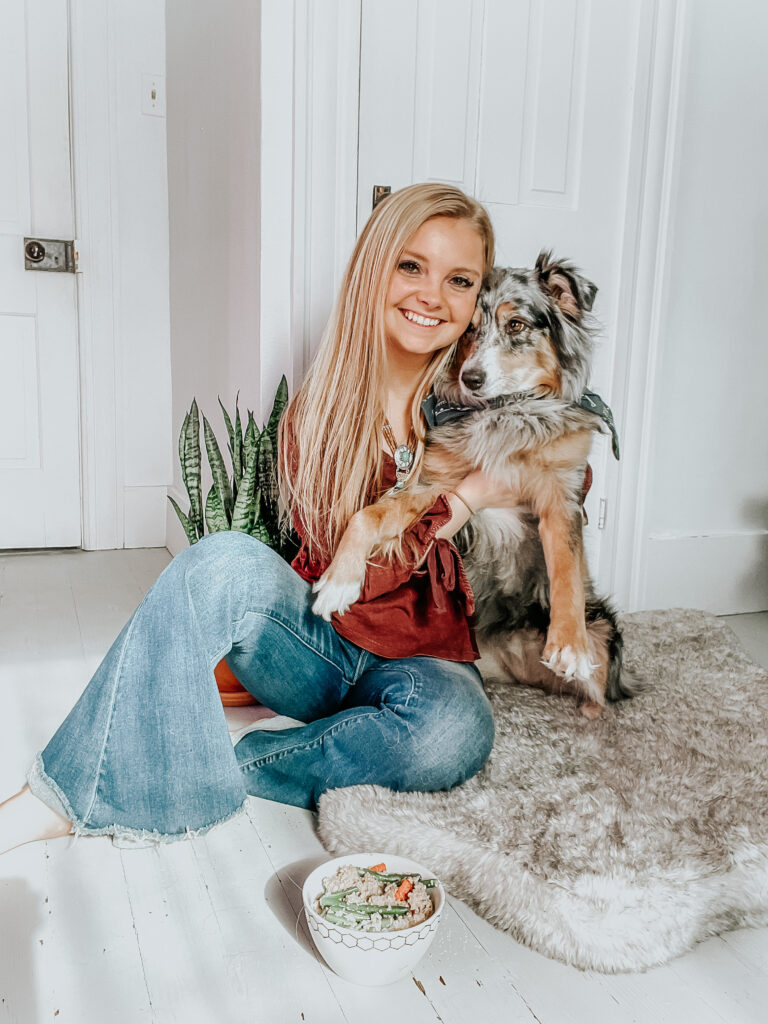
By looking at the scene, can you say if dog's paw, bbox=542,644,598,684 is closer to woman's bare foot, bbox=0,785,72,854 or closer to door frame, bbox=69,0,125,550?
woman's bare foot, bbox=0,785,72,854

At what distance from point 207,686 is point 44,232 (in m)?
2.18

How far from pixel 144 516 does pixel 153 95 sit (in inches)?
56.0

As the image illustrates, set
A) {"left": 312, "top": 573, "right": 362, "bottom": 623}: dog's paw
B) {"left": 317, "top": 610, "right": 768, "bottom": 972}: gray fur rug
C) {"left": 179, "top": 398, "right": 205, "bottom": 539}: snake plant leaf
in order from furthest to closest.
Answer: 1. {"left": 179, "top": 398, "right": 205, "bottom": 539}: snake plant leaf
2. {"left": 312, "top": 573, "right": 362, "bottom": 623}: dog's paw
3. {"left": 317, "top": 610, "right": 768, "bottom": 972}: gray fur rug

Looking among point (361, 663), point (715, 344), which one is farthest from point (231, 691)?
point (715, 344)

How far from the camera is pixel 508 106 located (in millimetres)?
1762

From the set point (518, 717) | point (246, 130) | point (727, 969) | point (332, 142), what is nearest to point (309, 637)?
point (518, 717)

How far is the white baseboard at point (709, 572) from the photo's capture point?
2254mm

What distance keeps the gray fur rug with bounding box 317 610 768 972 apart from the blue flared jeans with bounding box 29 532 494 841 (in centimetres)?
7

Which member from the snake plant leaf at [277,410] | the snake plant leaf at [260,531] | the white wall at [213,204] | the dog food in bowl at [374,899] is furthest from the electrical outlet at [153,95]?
the dog food in bowl at [374,899]

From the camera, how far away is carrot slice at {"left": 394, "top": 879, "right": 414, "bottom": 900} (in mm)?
1011

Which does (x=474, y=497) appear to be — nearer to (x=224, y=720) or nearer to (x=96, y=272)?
(x=224, y=720)

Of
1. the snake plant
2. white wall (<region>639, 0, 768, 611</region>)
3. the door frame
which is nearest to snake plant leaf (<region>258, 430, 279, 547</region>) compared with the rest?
the snake plant

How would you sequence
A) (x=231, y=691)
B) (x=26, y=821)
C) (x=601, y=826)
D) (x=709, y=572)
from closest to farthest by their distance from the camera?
(x=26, y=821), (x=601, y=826), (x=231, y=691), (x=709, y=572)

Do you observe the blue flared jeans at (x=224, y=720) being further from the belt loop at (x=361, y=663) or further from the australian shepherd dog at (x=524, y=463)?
the australian shepherd dog at (x=524, y=463)
